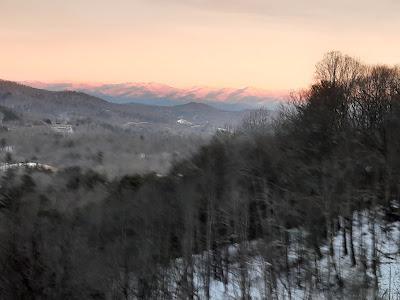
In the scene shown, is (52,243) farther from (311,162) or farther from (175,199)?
(311,162)

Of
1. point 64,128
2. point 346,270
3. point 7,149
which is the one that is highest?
point 64,128

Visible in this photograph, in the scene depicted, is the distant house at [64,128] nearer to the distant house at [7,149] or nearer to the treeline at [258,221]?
the distant house at [7,149]

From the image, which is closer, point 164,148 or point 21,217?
point 21,217

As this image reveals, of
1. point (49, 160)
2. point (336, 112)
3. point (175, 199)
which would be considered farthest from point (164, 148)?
point (336, 112)

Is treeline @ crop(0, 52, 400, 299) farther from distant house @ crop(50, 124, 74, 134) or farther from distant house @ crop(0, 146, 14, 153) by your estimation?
distant house @ crop(50, 124, 74, 134)

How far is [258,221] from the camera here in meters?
37.1

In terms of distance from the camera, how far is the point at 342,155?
3488 centimetres

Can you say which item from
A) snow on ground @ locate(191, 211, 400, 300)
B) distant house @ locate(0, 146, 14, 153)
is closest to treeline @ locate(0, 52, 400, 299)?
snow on ground @ locate(191, 211, 400, 300)

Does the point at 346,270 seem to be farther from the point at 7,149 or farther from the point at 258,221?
the point at 7,149

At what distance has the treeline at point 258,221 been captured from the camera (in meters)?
28.9

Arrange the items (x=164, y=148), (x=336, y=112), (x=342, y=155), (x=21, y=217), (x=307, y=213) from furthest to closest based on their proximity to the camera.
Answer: (x=164, y=148) → (x=21, y=217) → (x=336, y=112) → (x=342, y=155) → (x=307, y=213)

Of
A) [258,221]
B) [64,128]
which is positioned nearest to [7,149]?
[64,128]

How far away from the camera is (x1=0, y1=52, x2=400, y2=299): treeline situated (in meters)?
28.9

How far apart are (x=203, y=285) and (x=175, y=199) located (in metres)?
17.0
